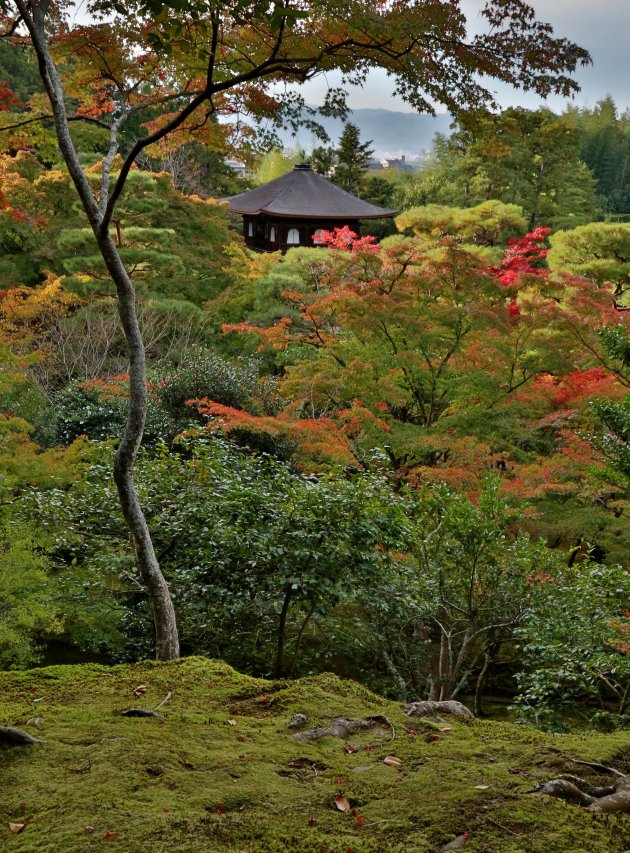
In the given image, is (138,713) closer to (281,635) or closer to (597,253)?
(281,635)

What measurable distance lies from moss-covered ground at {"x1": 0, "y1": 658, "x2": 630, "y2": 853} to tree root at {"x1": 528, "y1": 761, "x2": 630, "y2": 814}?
8 centimetres

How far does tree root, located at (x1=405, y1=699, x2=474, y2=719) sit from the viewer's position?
11.2 ft

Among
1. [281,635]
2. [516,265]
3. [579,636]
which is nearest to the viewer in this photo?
[579,636]

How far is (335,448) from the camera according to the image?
8969 mm

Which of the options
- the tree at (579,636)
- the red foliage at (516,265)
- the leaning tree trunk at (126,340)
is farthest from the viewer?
the red foliage at (516,265)

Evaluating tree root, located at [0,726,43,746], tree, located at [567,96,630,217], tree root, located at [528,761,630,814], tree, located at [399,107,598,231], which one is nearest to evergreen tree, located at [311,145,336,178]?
tree, located at [399,107,598,231]

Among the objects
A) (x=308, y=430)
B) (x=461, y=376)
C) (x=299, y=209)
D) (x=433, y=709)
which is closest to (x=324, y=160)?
(x=299, y=209)

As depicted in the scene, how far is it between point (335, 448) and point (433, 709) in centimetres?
562

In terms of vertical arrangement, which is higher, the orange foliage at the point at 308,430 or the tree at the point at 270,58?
the tree at the point at 270,58

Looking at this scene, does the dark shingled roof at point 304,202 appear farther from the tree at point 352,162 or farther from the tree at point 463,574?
the tree at point 463,574

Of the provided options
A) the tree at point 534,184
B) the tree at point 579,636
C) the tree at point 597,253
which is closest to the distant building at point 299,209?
the tree at point 534,184

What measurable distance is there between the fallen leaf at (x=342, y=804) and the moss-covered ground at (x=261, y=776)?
23mm

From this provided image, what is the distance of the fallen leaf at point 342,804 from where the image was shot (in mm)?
2154

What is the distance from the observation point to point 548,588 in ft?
18.5
